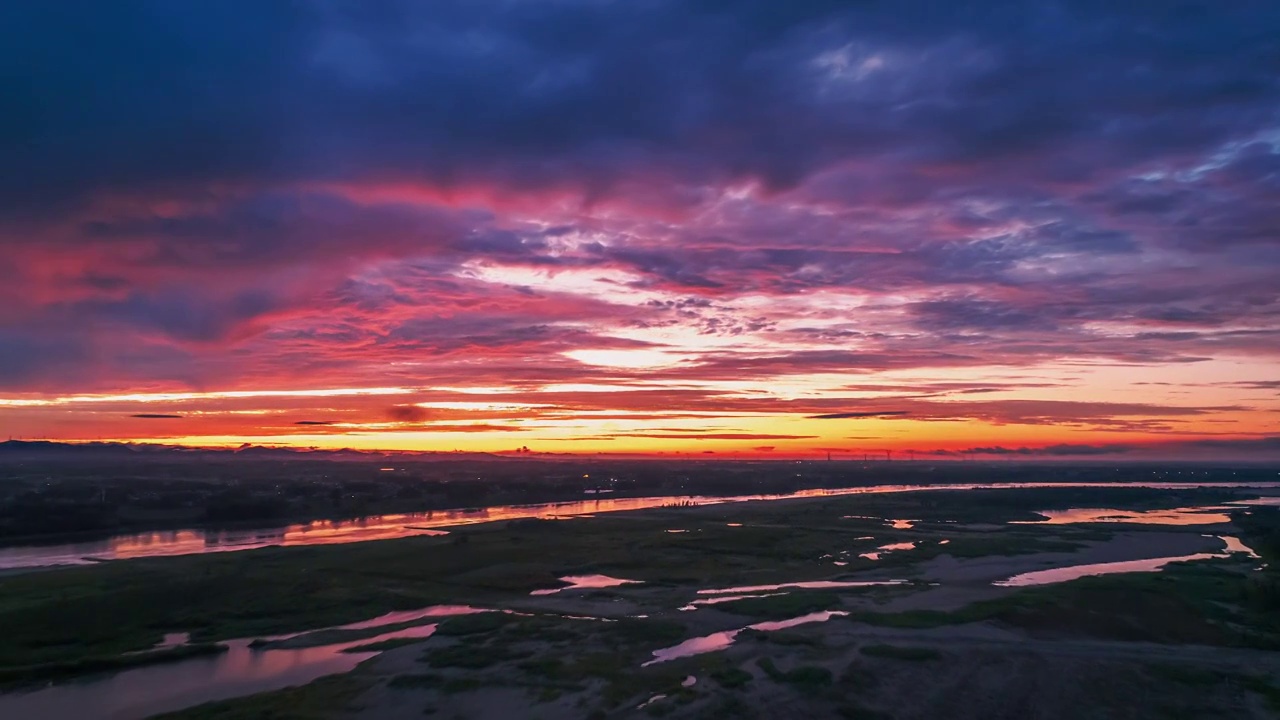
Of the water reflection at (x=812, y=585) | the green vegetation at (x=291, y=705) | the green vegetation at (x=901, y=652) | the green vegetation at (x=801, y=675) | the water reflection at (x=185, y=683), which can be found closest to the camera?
the green vegetation at (x=291, y=705)

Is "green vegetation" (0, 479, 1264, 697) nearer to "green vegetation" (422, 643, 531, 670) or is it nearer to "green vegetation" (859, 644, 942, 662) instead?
"green vegetation" (422, 643, 531, 670)

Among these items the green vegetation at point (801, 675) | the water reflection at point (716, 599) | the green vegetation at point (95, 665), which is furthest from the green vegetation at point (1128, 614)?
the green vegetation at point (95, 665)

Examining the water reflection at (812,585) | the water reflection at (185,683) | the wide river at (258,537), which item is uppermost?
the wide river at (258,537)

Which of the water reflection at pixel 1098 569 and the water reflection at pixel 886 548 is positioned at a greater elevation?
the water reflection at pixel 886 548

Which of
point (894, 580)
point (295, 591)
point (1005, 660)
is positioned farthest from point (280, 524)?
point (1005, 660)

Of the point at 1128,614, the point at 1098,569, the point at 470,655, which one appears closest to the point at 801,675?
the point at 470,655

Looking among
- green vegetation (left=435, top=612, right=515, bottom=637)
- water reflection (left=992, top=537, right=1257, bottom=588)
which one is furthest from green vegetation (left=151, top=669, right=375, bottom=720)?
water reflection (left=992, top=537, right=1257, bottom=588)

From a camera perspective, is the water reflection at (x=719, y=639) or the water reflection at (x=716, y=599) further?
the water reflection at (x=716, y=599)

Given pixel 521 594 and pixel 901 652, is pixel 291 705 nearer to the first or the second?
pixel 521 594

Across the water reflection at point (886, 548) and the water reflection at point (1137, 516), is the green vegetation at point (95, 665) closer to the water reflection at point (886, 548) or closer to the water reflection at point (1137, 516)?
the water reflection at point (886, 548)
